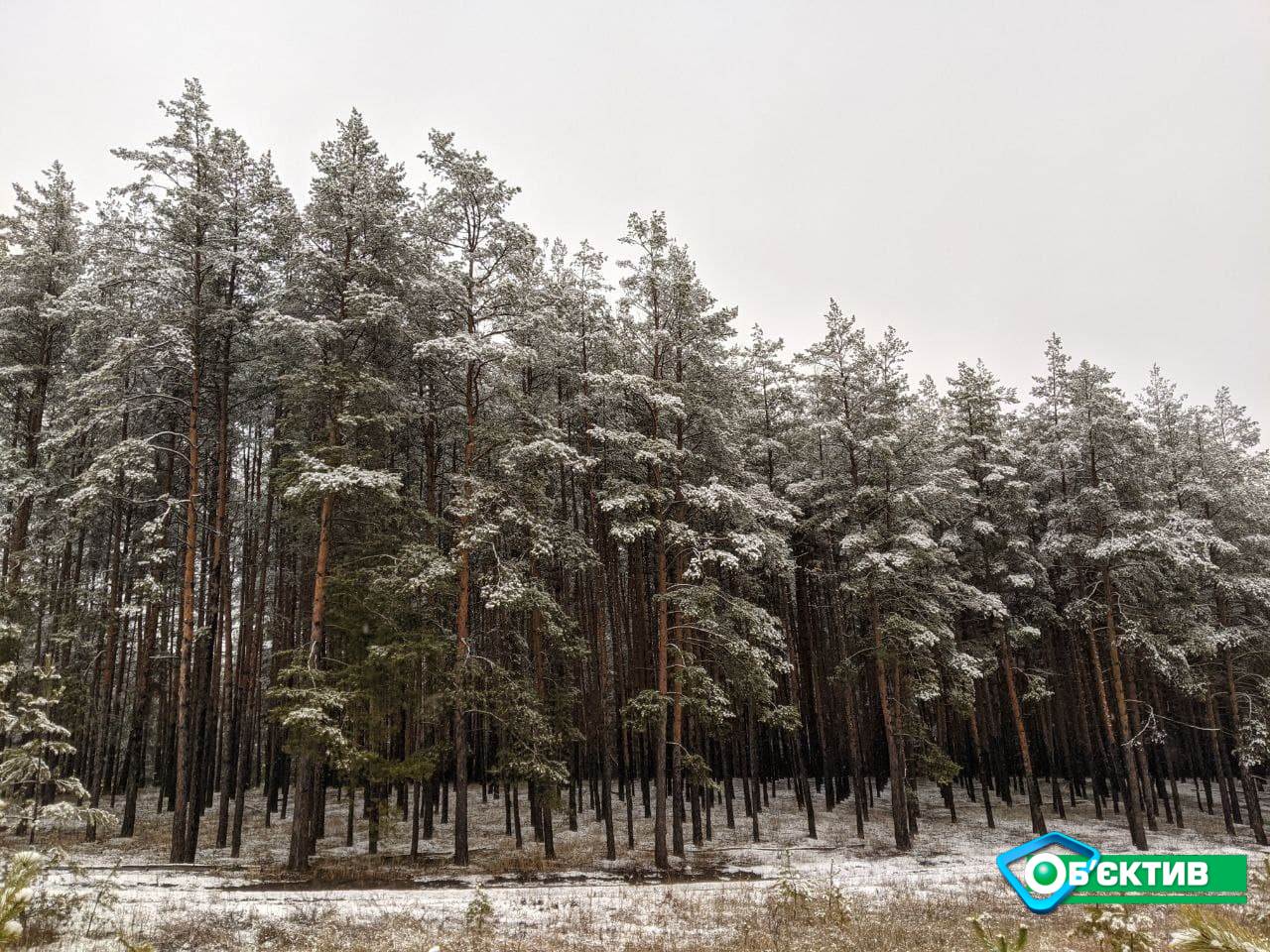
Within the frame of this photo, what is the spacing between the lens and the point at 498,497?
1983 cm

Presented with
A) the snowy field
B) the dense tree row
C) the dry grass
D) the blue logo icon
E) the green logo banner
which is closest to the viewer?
the green logo banner

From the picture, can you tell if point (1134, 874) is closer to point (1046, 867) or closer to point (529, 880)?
point (1046, 867)

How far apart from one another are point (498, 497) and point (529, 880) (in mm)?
9346

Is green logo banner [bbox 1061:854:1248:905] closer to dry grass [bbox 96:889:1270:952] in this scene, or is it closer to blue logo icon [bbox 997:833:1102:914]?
blue logo icon [bbox 997:833:1102:914]

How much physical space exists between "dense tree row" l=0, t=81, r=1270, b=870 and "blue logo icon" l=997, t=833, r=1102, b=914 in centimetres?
936

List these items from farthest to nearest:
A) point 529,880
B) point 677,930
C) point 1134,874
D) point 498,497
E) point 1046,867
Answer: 1. point 498,497
2. point 529,880
3. point 1046,867
4. point 677,930
5. point 1134,874

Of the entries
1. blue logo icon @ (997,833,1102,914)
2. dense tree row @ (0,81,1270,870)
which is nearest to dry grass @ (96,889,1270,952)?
blue logo icon @ (997,833,1102,914)

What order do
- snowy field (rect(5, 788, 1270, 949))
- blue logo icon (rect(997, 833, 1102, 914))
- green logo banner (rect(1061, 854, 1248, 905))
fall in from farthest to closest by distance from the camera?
snowy field (rect(5, 788, 1270, 949)), blue logo icon (rect(997, 833, 1102, 914)), green logo banner (rect(1061, 854, 1248, 905))

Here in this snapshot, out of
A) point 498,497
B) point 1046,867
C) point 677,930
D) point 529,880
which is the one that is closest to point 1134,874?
point 1046,867

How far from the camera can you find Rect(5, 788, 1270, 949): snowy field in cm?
1134

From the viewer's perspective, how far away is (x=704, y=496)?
20.9m

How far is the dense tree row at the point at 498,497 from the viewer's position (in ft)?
62.9

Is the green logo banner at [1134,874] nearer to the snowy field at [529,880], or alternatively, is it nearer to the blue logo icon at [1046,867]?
the blue logo icon at [1046,867]

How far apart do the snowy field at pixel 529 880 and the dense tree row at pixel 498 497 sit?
4.35ft
